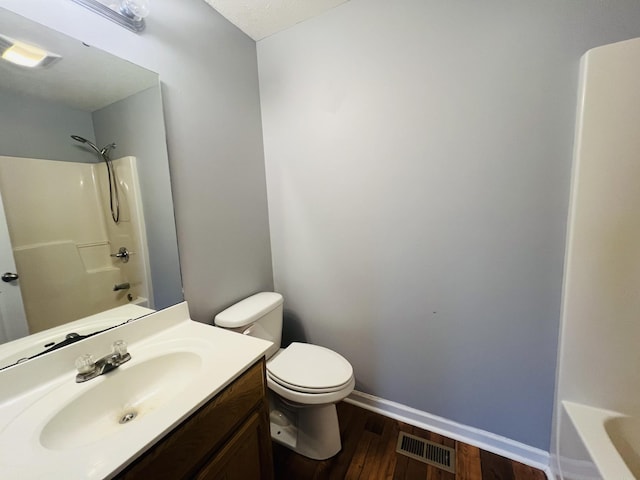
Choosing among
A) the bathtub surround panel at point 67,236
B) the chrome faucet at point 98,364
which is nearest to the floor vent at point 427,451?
the chrome faucet at point 98,364

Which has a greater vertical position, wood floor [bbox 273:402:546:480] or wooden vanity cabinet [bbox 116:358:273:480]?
wooden vanity cabinet [bbox 116:358:273:480]

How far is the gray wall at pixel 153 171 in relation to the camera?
0.96 m

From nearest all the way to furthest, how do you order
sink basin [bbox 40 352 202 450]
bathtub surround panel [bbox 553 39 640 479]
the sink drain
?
sink basin [bbox 40 352 202 450] < the sink drain < bathtub surround panel [bbox 553 39 640 479]

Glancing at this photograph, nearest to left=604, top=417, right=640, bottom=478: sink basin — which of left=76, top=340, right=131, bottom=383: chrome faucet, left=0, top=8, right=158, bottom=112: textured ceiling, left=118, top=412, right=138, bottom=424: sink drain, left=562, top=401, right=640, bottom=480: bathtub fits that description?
left=562, top=401, right=640, bottom=480: bathtub

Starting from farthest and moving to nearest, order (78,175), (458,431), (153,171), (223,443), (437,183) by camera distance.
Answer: (458,431), (437,183), (153,171), (78,175), (223,443)

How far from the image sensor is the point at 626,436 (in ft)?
3.08

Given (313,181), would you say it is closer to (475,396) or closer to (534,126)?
(534,126)

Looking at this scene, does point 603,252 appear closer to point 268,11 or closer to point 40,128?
point 268,11

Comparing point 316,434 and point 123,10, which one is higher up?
point 123,10

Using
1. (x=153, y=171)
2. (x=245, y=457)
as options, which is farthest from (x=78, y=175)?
(x=245, y=457)

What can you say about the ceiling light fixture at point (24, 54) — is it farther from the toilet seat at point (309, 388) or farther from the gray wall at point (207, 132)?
the toilet seat at point (309, 388)

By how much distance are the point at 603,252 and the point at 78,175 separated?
6.39 feet

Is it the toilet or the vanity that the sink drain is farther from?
the toilet

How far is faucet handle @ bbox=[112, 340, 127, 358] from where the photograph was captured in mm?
866
